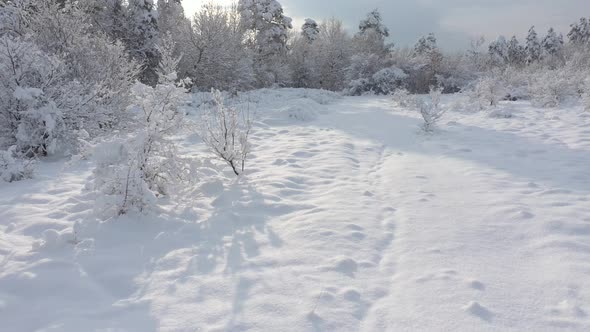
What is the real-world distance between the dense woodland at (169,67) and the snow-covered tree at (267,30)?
0.09 metres

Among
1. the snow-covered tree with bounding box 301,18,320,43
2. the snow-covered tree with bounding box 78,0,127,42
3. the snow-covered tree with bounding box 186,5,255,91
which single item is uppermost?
the snow-covered tree with bounding box 301,18,320,43

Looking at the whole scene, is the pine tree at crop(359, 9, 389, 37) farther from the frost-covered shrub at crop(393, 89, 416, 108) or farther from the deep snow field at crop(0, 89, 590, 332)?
the deep snow field at crop(0, 89, 590, 332)

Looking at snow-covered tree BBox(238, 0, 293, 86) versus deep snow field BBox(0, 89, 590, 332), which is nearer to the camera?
deep snow field BBox(0, 89, 590, 332)

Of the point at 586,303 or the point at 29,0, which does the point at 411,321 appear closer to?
the point at 586,303

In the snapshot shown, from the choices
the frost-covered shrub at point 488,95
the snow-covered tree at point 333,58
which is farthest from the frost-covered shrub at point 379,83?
the frost-covered shrub at point 488,95

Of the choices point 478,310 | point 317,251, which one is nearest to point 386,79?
point 317,251

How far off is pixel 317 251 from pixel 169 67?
3839mm

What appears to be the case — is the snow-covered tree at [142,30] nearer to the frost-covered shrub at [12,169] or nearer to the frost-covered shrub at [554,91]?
the frost-covered shrub at [12,169]

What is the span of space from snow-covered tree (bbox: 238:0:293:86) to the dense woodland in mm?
85

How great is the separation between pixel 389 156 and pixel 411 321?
13.9ft

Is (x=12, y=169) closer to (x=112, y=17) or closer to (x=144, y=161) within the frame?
(x=144, y=161)

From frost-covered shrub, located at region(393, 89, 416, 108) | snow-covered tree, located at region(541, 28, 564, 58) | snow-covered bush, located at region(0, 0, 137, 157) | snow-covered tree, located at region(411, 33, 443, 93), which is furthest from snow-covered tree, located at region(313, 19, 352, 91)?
snow-covered tree, located at region(541, 28, 564, 58)

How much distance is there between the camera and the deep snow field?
2.10 m

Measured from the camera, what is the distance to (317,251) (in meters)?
2.87
